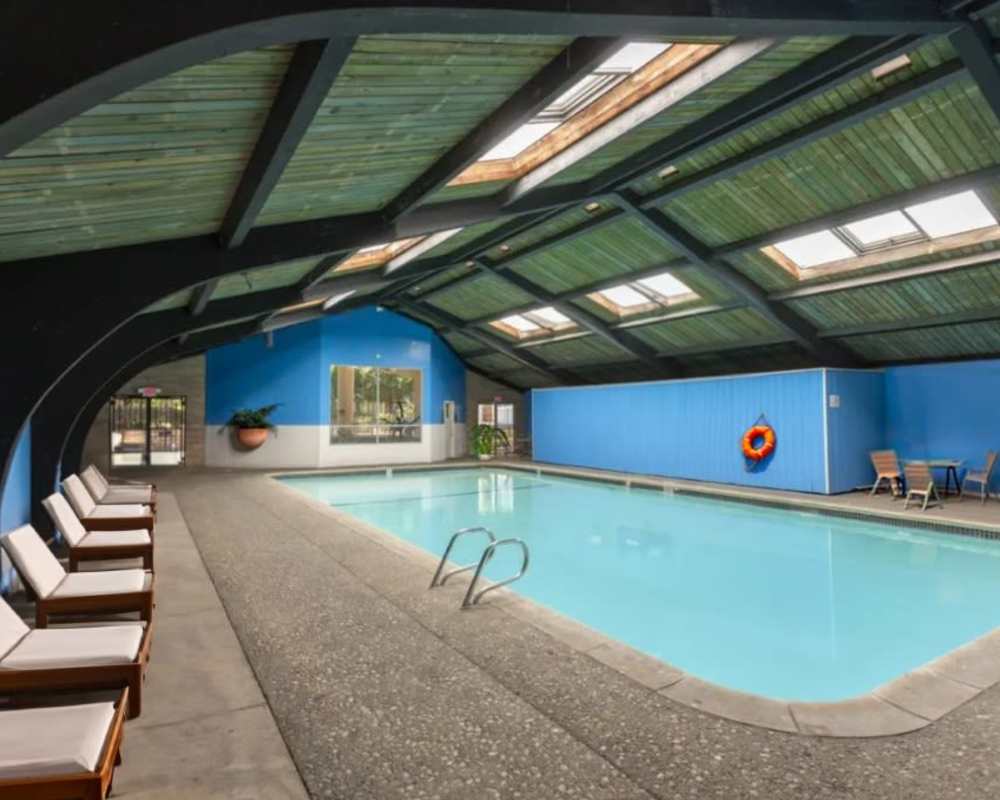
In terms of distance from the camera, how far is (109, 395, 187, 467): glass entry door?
540 inches

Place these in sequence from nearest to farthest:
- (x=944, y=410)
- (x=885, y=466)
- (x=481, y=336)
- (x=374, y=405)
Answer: (x=885, y=466) < (x=944, y=410) < (x=481, y=336) < (x=374, y=405)

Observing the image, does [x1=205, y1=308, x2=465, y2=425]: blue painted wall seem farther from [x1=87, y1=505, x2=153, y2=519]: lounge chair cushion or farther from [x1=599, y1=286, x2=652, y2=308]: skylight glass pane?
[x1=87, y1=505, x2=153, y2=519]: lounge chair cushion

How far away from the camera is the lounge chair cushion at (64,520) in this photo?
423 centimetres

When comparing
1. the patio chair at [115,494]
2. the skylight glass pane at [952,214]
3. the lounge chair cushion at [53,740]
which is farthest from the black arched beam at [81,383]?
the skylight glass pane at [952,214]

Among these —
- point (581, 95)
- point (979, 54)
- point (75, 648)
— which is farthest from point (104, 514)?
point (979, 54)

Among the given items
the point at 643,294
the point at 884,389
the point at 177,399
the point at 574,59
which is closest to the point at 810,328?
the point at 884,389

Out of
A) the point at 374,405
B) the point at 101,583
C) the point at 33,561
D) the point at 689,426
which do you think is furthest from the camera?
the point at 374,405

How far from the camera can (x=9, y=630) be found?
2.38 m

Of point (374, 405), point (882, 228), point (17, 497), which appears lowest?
point (17, 497)

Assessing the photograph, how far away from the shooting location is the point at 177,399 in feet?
46.3

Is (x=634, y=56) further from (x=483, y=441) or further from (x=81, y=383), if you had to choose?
(x=483, y=441)

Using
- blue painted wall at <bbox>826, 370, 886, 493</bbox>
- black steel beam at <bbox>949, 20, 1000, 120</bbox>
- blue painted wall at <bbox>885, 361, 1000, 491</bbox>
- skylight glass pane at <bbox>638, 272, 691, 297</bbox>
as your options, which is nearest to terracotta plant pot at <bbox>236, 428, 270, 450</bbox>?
skylight glass pane at <bbox>638, 272, 691, 297</bbox>

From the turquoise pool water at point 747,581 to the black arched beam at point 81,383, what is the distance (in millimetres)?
3747

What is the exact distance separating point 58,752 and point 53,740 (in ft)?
0.27
